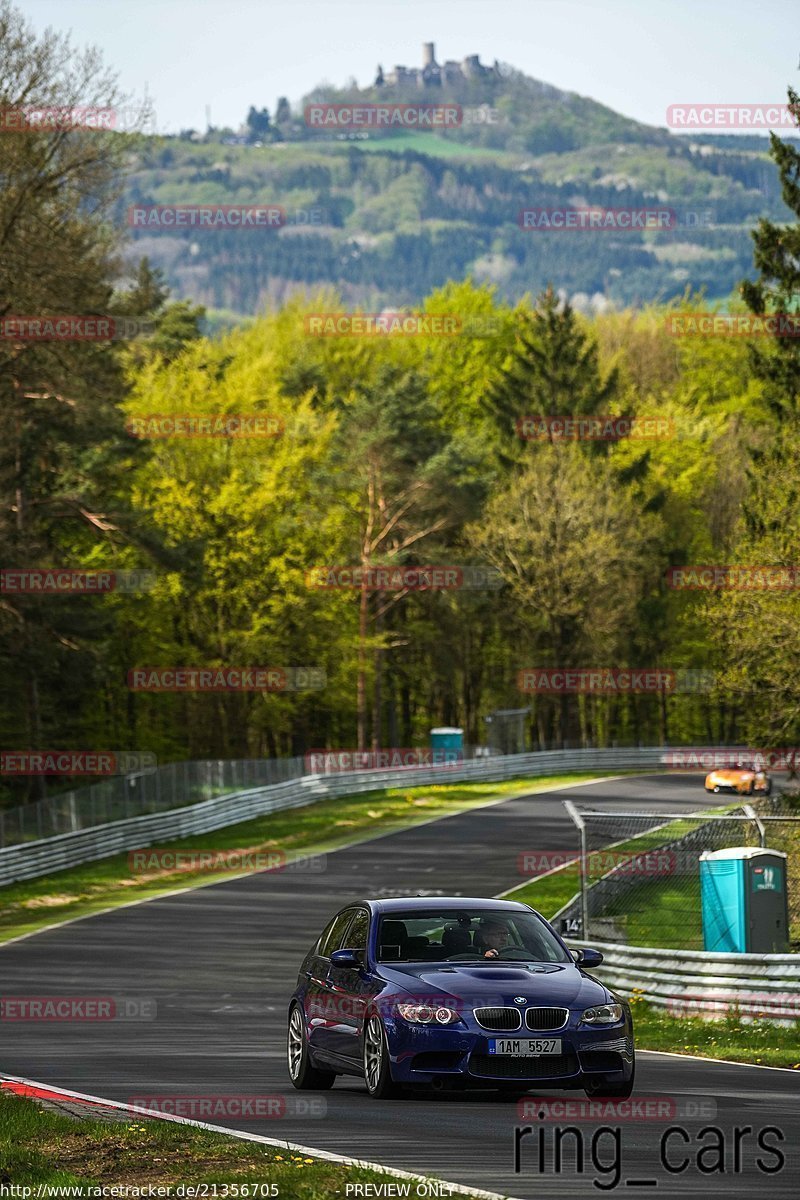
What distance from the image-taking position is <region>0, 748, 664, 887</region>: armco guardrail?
141ft

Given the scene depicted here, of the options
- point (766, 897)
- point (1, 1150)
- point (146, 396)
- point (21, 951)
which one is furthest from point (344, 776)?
point (1, 1150)

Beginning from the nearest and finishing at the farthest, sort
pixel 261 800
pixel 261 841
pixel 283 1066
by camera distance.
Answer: pixel 283 1066 < pixel 261 841 < pixel 261 800

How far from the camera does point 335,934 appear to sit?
14.0m

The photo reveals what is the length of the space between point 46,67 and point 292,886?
17561 millimetres

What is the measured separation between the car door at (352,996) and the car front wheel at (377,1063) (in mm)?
151

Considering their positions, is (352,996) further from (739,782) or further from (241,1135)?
(739,782)

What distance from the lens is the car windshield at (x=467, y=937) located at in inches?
505

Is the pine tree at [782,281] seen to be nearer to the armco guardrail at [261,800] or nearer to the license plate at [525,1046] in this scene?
the armco guardrail at [261,800]

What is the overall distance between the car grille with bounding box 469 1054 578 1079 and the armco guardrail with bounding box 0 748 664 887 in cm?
3028

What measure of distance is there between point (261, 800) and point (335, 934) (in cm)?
4141

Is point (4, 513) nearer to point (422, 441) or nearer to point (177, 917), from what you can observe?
point (177, 917)

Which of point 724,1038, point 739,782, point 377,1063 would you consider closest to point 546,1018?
point 377,1063

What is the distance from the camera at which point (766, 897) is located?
2116 cm

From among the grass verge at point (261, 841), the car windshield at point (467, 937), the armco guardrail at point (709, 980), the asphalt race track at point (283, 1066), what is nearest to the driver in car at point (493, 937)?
the car windshield at point (467, 937)
